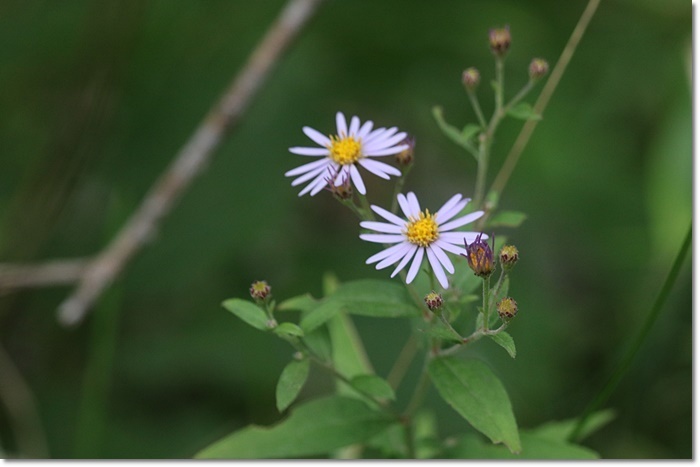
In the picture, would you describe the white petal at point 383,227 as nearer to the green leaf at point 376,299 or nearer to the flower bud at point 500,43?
the green leaf at point 376,299

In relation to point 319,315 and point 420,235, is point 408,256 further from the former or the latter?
point 319,315

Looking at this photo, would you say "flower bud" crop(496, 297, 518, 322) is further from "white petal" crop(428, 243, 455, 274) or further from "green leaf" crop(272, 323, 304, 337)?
"green leaf" crop(272, 323, 304, 337)

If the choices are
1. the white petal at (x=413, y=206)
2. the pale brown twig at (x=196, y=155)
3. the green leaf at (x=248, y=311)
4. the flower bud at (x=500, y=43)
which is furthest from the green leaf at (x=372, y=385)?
the pale brown twig at (x=196, y=155)

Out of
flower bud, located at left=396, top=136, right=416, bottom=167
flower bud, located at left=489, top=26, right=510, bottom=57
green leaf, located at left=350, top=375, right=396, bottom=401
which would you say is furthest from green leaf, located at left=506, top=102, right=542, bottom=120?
green leaf, located at left=350, top=375, right=396, bottom=401

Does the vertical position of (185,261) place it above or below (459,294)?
below

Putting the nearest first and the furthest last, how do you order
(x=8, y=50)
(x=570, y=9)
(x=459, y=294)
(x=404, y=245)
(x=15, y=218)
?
(x=404, y=245) → (x=459, y=294) → (x=15, y=218) → (x=8, y=50) → (x=570, y=9)

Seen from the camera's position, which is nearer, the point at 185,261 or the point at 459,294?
the point at 459,294

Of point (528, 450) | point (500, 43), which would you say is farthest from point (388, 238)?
point (528, 450)

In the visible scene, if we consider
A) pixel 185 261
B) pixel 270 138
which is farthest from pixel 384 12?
pixel 185 261

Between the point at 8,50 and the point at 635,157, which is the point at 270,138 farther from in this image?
the point at 635,157
